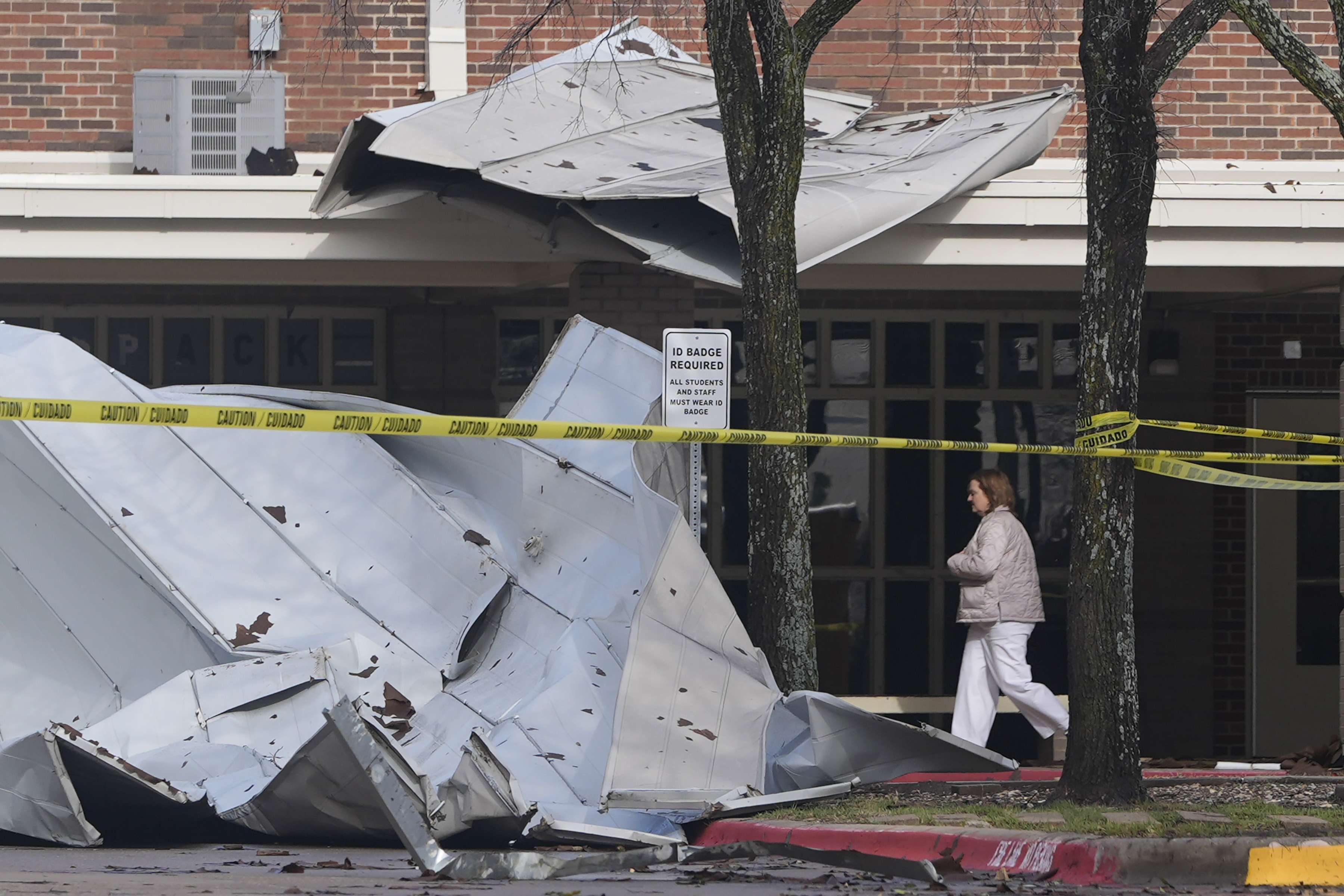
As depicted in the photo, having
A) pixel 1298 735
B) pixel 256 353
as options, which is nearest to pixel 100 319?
pixel 256 353

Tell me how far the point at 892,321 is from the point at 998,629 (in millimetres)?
3283

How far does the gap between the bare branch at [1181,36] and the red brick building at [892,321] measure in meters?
2.61

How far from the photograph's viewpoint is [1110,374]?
643 cm

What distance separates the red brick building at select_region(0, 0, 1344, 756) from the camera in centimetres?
1033

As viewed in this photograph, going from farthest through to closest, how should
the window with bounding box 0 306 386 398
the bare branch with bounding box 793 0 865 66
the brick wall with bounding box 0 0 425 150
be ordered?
the window with bounding box 0 306 386 398 < the brick wall with bounding box 0 0 425 150 < the bare branch with bounding box 793 0 865 66

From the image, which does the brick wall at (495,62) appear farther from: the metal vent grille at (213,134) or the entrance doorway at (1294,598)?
the entrance doorway at (1294,598)

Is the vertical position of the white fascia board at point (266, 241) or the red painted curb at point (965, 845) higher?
the white fascia board at point (266, 241)

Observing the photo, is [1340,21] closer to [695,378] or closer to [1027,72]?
[695,378]

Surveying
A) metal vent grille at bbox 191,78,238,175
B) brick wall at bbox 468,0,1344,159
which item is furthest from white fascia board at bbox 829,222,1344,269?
metal vent grille at bbox 191,78,238,175

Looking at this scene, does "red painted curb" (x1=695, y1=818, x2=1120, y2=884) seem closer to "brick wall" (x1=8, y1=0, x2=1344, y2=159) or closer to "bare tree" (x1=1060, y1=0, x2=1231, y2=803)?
"bare tree" (x1=1060, y1=0, x2=1231, y2=803)

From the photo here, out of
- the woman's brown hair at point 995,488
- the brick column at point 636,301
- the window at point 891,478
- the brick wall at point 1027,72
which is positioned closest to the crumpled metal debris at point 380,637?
the brick column at point 636,301

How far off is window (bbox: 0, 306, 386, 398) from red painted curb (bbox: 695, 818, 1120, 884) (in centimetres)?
598

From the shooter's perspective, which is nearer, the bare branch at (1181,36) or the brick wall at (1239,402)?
the bare branch at (1181,36)

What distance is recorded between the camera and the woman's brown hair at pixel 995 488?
9.15 metres
